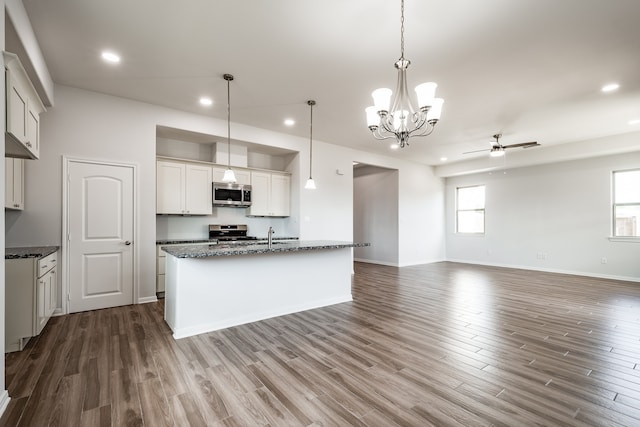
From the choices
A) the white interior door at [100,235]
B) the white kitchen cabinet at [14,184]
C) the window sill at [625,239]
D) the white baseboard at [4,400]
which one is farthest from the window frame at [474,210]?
the white kitchen cabinet at [14,184]

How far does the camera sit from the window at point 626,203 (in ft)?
20.1

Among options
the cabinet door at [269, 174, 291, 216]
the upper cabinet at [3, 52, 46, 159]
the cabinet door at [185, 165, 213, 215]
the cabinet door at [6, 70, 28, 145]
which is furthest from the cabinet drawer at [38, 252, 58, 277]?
the cabinet door at [269, 174, 291, 216]

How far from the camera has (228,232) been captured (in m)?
5.69

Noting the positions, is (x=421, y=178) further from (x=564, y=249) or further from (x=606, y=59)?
(x=606, y=59)

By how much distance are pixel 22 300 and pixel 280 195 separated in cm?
412

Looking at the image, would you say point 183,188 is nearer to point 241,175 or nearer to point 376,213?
point 241,175

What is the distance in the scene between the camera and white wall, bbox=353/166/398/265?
26.5ft

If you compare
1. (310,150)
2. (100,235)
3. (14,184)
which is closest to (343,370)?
(100,235)

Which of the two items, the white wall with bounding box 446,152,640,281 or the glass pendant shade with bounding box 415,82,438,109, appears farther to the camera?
the white wall with bounding box 446,152,640,281

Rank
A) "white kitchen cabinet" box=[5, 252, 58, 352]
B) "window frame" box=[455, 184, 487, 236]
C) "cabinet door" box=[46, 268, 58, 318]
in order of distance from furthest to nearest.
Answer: "window frame" box=[455, 184, 487, 236] → "cabinet door" box=[46, 268, 58, 318] → "white kitchen cabinet" box=[5, 252, 58, 352]

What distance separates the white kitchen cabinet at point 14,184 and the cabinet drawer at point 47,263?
0.63 meters

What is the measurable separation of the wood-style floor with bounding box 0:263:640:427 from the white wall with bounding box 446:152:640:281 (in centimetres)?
310

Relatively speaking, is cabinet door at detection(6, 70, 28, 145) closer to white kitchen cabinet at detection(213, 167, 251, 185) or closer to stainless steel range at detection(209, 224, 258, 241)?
white kitchen cabinet at detection(213, 167, 251, 185)

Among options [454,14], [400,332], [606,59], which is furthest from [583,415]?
[606,59]
